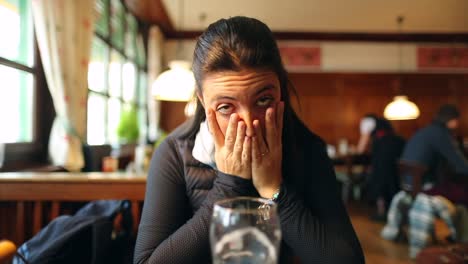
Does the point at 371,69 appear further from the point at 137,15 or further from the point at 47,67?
the point at 47,67

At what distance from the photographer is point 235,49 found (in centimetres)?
85

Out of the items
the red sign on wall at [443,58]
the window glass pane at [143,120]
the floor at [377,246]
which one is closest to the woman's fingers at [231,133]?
the floor at [377,246]

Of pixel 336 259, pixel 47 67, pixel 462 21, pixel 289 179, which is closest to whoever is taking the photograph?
pixel 336 259

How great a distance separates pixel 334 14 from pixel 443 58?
9.72 ft

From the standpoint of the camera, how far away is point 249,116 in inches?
31.7

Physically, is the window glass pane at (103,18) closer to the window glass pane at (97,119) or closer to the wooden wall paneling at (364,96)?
the window glass pane at (97,119)

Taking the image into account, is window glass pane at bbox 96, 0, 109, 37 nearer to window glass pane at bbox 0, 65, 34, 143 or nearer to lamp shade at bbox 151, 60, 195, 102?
lamp shade at bbox 151, 60, 195, 102

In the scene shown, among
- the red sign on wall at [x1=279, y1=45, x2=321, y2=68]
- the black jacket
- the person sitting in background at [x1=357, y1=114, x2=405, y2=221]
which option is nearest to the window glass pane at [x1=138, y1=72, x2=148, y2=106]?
the red sign on wall at [x1=279, y1=45, x2=321, y2=68]

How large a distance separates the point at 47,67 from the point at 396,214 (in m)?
3.34

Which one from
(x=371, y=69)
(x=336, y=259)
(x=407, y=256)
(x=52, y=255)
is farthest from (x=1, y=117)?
(x=371, y=69)

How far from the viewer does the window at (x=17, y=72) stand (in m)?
2.10

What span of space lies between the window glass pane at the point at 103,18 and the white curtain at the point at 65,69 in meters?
1.02

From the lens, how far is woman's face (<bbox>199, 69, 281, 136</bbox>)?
31.9 inches

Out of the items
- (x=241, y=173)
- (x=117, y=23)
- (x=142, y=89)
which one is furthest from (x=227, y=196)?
→ (x=142, y=89)
